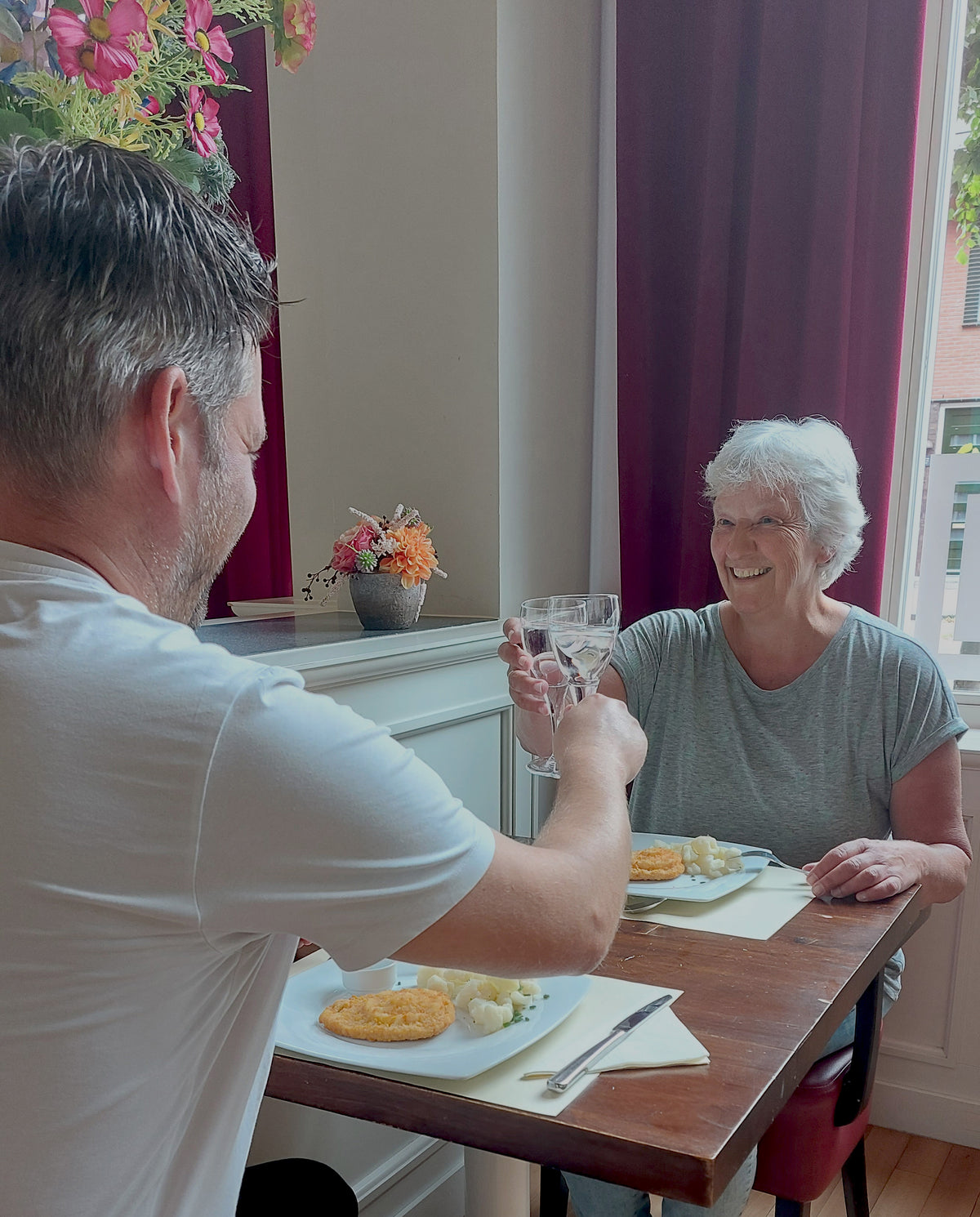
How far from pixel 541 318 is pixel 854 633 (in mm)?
1045

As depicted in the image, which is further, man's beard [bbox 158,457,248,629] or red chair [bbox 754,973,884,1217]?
red chair [bbox 754,973,884,1217]

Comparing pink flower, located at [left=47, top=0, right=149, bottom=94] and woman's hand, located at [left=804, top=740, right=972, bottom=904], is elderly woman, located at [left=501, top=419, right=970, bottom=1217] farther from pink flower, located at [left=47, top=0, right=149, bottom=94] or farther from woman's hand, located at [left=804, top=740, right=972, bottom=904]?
pink flower, located at [left=47, top=0, right=149, bottom=94]

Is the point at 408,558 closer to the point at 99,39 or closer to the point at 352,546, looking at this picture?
the point at 352,546

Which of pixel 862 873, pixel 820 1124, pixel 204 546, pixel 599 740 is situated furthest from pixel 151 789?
pixel 820 1124

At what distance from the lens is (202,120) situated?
1.17 m

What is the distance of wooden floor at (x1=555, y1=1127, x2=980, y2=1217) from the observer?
6.85 ft

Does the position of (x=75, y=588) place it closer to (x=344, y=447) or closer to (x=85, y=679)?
(x=85, y=679)

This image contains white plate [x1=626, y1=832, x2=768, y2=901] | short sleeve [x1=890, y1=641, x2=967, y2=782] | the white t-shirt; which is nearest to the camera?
the white t-shirt

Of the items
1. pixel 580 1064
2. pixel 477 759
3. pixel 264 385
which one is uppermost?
pixel 264 385

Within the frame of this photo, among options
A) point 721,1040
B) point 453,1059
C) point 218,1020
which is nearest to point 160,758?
point 218,1020

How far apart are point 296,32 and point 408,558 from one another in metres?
0.96

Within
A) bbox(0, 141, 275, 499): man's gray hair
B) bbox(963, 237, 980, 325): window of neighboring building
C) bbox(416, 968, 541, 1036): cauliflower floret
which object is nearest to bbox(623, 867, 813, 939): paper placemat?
bbox(416, 968, 541, 1036): cauliflower floret

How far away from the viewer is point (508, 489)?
2332mm

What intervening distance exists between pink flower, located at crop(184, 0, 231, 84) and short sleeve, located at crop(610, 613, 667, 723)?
3.94ft
